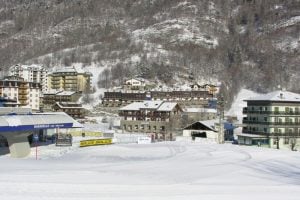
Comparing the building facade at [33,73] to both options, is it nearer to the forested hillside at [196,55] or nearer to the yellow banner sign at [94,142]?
the forested hillside at [196,55]

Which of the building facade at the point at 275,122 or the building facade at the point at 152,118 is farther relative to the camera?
the building facade at the point at 152,118

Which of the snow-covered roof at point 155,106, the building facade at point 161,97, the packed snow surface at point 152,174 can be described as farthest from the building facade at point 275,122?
the building facade at point 161,97

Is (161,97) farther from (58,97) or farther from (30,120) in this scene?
(30,120)

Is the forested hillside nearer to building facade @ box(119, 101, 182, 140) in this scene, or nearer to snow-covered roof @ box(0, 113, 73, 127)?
building facade @ box(119, 101, 182, 140)

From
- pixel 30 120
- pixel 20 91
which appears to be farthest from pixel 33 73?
pixel 30 120

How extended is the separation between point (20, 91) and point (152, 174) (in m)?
84.4

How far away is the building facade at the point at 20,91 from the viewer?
366 feet

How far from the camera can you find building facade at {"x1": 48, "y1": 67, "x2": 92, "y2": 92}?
489 feet

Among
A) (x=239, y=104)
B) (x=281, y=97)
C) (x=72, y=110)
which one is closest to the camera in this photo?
(x=281, y=97)

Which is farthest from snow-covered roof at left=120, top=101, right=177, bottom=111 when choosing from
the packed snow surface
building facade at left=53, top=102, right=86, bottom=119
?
the packed snow surface

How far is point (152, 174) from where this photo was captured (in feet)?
113

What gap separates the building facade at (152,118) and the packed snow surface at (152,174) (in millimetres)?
31398

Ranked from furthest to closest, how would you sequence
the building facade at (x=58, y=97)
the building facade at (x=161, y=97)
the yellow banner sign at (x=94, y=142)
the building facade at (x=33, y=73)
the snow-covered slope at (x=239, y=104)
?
the building facade at (x=33, y=73)
the building facade at (x=58, y=97)
the building facade at (x=161, y=97)
the snow-covered slope at (x=239, y=104)
the yellow banner sign at (x=94, y=142)

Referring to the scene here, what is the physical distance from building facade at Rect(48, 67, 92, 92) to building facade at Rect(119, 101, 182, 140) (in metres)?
61.0
